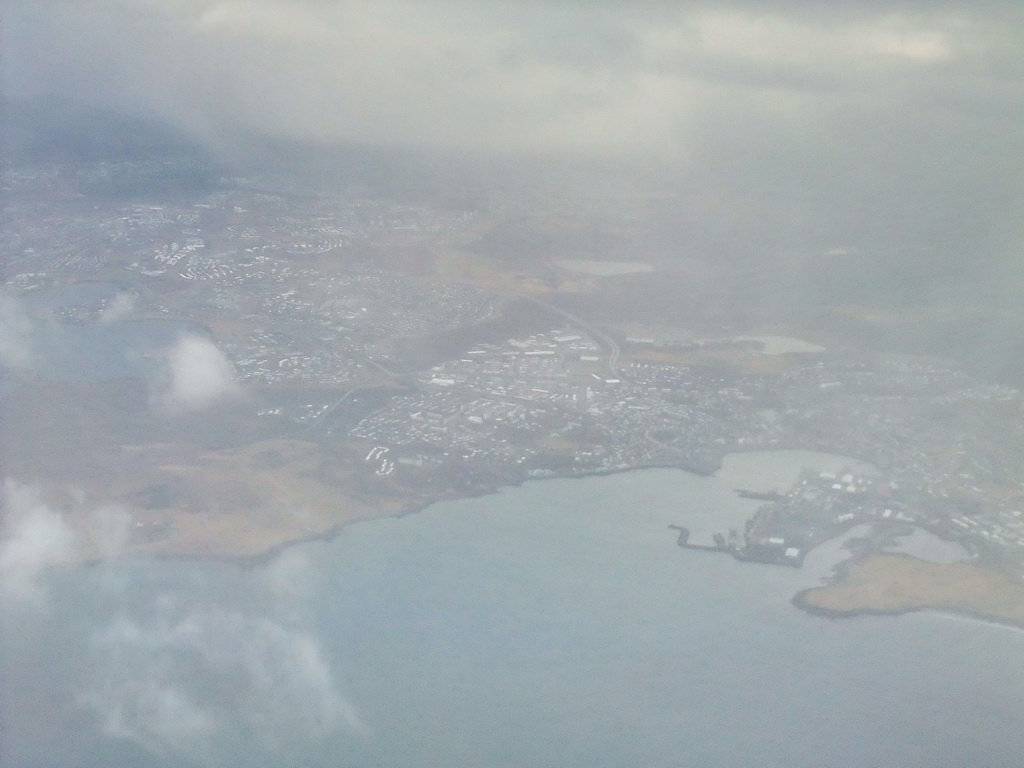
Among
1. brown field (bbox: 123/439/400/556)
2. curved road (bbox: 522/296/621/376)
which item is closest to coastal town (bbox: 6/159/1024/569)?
curved road (bbox: 522/296/621/376)

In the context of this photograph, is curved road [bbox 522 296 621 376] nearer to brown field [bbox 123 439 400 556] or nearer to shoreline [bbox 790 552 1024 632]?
brown field [bbox 123 439 400 556]

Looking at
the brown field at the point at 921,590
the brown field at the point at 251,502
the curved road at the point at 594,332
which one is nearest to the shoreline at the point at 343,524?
the brown field at the point at 251,502

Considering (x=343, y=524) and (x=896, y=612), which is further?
(x=343, y=524)

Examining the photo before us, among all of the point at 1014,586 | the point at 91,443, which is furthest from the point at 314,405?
the point at 1014,586

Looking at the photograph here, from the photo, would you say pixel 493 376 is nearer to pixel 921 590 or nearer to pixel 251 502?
pixel 251 502

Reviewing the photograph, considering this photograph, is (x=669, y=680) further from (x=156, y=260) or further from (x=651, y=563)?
(x=156, y=260)

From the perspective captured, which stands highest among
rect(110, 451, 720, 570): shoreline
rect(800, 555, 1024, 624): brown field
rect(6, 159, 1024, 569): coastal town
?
rect(6, 159, 1024, 569): coastal town

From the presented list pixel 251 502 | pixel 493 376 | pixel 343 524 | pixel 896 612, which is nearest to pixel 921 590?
pixel 896 612

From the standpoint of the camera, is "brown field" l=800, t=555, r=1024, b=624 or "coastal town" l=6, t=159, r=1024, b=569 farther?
"coastal town" l=6, t=159, r=1024, b=569
